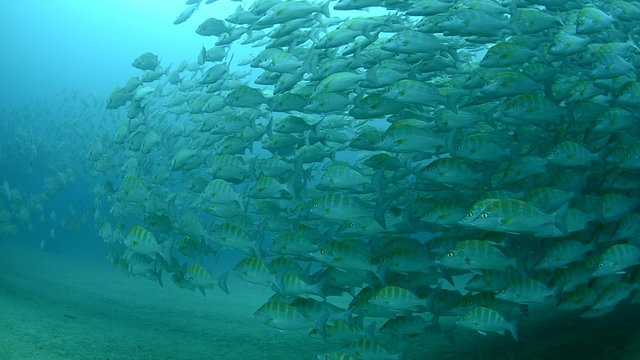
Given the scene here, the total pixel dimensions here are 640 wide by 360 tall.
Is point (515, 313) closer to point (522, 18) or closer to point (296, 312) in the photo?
point (296, 312)

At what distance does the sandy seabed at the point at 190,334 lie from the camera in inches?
242

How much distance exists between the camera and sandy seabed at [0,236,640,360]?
6148 millimetres

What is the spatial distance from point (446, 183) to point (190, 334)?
16.7ft

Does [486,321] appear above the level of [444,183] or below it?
below

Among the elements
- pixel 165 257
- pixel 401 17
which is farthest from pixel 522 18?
pixel 165 257

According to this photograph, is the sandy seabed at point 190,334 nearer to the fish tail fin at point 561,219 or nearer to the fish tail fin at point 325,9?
the fish tail fin at point 561,219

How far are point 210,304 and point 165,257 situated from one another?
5470 mm

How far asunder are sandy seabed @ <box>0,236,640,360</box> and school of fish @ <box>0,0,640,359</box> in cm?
70

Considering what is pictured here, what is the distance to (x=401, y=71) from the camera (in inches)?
247

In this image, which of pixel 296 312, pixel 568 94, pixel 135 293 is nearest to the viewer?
pixel 296 312

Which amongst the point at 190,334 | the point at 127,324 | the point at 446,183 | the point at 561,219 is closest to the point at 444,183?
the point at 446,183

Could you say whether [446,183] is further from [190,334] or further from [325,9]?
[190,334]

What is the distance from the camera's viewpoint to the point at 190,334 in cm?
842

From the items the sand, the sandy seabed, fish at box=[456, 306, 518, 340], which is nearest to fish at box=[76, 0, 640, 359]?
fish at box=[456, 306, 518, 340]
